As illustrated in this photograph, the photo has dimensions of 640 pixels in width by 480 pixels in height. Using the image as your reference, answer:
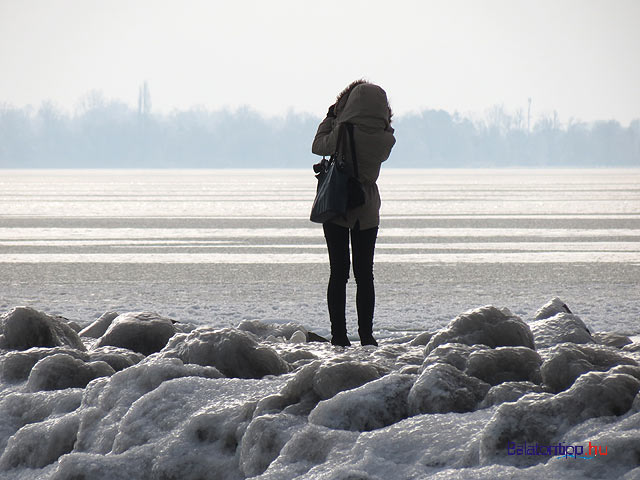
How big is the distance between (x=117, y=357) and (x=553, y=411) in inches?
100

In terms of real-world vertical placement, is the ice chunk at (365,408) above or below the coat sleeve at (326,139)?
below

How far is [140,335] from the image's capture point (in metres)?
5.58

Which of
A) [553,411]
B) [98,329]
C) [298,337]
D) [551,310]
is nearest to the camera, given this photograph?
[553,411]

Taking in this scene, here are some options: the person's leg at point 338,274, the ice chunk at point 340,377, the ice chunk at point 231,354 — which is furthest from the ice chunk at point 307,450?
the person's leg at point 338,274

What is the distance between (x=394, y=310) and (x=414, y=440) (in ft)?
16.3

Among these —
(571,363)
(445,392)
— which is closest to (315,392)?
(445,392)

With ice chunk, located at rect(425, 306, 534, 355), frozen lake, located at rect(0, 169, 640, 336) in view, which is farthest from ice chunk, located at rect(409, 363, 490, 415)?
frozen lake, located at rect(0, 169, 640, 336)

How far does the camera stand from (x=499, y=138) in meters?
190

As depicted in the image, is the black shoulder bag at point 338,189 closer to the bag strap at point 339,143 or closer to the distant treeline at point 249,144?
the bag strap at point 339,143

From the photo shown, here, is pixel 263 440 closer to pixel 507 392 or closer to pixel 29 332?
pixel 507 392

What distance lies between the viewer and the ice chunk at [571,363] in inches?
156

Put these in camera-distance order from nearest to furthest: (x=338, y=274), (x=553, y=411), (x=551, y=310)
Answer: (x=553, y=411), (x=338, y=274), (x=551, y=310)

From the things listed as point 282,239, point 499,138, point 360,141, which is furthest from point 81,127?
point 360,141

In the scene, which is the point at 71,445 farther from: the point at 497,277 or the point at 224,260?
the point at 224,260
